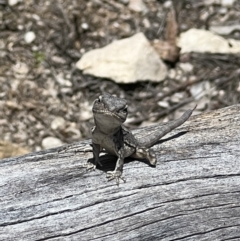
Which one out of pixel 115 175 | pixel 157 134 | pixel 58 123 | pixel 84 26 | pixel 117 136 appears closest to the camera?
pixel 115 175

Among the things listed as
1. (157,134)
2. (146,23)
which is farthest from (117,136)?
(146,23)

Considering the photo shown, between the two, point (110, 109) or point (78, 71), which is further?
point (78, 71)

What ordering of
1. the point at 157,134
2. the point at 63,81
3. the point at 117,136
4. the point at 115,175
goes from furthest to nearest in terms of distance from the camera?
the point at 63,81
the point at 157,134
the point at 117,136
the point at 115,175

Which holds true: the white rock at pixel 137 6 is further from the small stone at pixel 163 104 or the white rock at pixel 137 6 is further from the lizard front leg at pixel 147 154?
the lizard front leg at pixel 147 154

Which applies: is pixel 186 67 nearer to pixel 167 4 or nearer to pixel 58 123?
pixel 167 4

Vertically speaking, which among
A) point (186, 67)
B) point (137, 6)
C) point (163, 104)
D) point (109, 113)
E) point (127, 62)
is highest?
point (109, 113)

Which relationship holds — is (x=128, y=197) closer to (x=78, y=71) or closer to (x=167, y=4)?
(x=78, y=71)

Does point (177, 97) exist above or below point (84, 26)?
below

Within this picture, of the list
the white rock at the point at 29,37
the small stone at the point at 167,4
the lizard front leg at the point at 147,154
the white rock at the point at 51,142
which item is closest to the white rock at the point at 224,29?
the small stone at the point at 167,4
